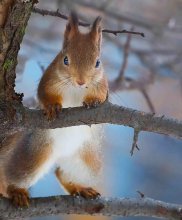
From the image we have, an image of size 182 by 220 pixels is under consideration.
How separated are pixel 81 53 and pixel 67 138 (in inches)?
6.9

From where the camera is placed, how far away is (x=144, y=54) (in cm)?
139

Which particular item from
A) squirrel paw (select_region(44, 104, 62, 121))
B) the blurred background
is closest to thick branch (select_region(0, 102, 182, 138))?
squirrel paw (select_region(44, 104, 62, 121))

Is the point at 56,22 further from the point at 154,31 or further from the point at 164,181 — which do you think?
the point at 164,181

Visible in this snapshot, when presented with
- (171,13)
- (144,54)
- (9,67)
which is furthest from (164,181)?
(9,67)

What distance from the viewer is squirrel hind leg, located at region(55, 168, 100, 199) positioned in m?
0.74

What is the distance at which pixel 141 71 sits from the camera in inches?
56.5

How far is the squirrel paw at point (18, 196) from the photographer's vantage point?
69 centimetres

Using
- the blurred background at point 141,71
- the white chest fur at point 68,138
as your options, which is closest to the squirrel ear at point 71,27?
the white chest fur at point 68,138

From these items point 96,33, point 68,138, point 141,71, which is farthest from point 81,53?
point 141,71

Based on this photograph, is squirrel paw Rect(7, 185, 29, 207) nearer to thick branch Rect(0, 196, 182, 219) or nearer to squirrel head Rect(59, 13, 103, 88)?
thick branch Rect(0, 196, 182, 219)

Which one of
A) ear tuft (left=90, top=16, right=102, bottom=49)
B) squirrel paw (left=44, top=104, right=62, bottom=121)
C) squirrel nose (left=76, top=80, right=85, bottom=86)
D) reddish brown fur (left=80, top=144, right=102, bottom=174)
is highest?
ear tuft (left=90, top=16, right=102, bottom=49)

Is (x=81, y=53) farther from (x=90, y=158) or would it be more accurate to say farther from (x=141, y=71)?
(x=141, y=71)

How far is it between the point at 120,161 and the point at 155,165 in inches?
4.1

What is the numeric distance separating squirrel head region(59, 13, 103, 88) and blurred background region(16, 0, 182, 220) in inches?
19.9
